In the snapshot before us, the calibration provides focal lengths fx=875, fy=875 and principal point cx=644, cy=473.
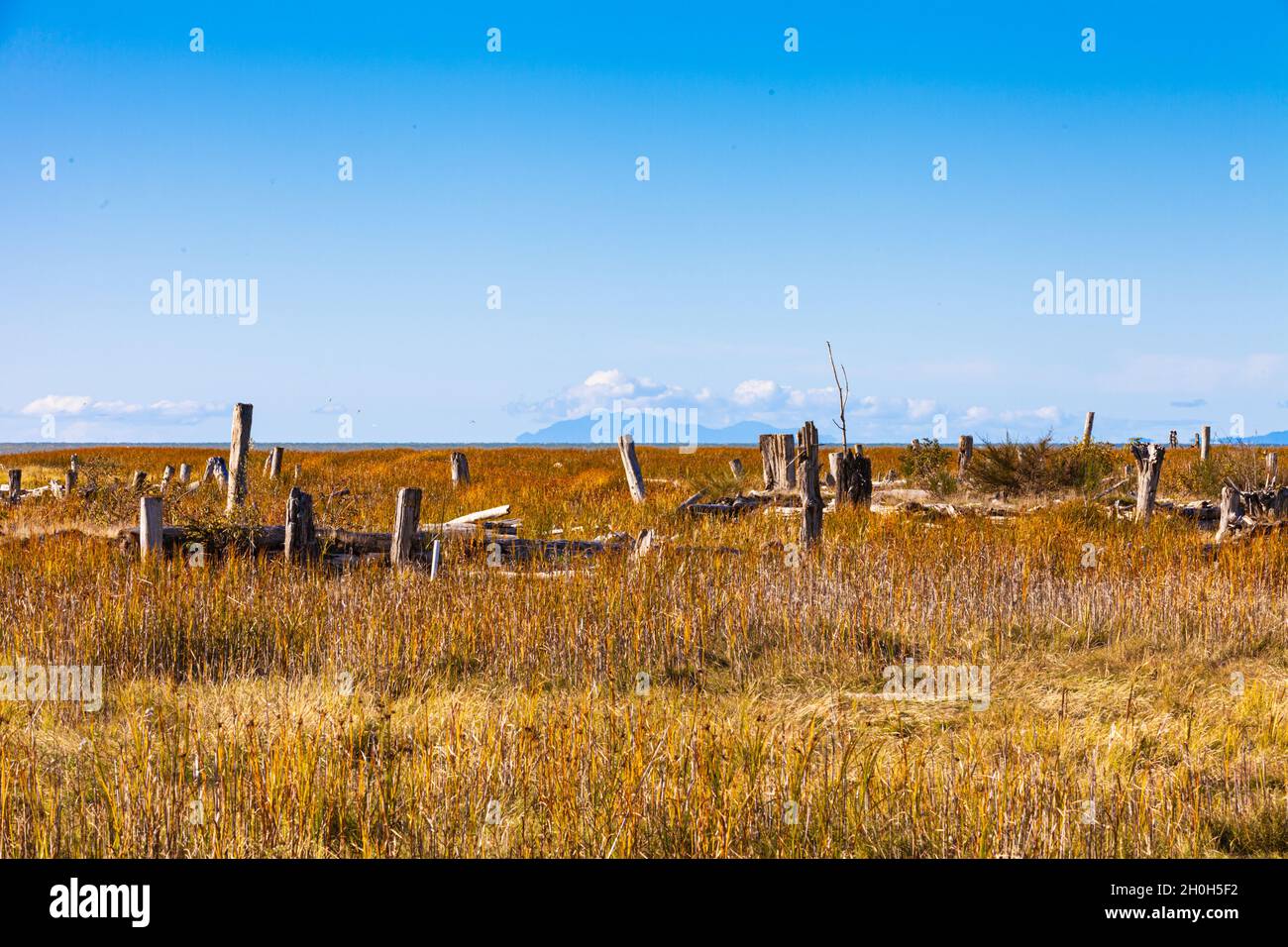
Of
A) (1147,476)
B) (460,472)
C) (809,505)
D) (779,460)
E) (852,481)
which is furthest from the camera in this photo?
(460,472)

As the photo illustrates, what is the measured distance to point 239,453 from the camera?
13805 mm

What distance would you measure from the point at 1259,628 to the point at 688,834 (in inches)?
235

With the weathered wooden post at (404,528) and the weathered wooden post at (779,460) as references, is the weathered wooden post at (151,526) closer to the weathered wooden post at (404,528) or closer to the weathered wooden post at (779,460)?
the weathered wooden post at (404,528)

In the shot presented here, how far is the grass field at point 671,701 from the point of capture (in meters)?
3.56

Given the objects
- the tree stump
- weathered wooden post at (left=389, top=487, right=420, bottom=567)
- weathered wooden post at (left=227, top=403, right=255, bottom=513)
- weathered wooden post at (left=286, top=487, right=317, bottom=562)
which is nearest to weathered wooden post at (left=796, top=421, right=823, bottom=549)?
the tree stump

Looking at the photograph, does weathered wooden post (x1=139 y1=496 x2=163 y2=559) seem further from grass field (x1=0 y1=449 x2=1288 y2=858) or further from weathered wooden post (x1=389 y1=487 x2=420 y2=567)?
weathered wooden post (x1=389 y1=487 x2=420 y2=567)

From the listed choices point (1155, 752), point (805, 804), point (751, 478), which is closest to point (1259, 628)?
point (1155, 752)

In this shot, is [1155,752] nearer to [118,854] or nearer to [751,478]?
[118,854]

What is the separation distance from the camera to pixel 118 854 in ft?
11.0

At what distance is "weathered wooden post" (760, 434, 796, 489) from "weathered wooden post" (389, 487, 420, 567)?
8140mm

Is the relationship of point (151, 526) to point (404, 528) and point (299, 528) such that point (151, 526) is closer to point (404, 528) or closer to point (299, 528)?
point (299, 528)

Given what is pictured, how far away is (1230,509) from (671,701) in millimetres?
9010

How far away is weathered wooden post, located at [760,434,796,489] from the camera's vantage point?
1606 cm

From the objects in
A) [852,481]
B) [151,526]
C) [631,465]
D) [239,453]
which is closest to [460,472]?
[631,465]
